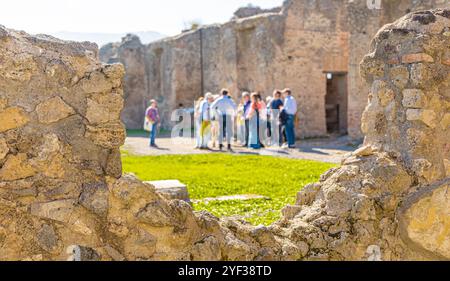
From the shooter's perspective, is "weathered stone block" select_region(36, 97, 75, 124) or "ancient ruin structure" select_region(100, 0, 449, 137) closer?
"weathered stone block" select_region(36, 97, 75, 124)

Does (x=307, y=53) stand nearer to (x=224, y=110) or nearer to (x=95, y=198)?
(x=224, y=110)

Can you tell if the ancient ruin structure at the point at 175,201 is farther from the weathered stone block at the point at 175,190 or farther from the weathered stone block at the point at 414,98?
the weathered stone block at the point at 175,190

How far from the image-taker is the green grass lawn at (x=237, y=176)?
732 centimetres

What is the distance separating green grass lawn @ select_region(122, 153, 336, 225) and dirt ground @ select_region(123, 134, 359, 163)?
3.57ft

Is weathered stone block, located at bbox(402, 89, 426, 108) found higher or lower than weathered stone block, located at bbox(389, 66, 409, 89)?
lower

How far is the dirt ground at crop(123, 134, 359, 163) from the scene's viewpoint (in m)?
13.2

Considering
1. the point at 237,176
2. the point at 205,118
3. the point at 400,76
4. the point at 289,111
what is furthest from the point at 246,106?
the point at 400,76

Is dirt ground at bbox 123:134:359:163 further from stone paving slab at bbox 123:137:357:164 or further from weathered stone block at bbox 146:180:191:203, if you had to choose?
weathered stone block at bbox 146:180:191:203

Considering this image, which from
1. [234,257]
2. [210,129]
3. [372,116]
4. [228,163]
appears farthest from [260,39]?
[234,257]

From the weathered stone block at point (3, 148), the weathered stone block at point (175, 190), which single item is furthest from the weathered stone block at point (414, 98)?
the weathered stone block at point (175, 190)

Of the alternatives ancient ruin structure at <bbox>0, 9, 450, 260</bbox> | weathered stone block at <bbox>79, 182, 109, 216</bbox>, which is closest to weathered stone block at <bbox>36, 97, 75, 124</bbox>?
ancient ruin structure at <bbox>0, 9, 450, 260</bbox>

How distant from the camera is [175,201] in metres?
3.90

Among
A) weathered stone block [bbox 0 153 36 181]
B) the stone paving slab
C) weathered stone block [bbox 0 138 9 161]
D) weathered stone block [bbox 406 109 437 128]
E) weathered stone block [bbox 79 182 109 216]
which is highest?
weathered stone block [bbox 406 109 437 128]

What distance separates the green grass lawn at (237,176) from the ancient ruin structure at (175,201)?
2.03 m
